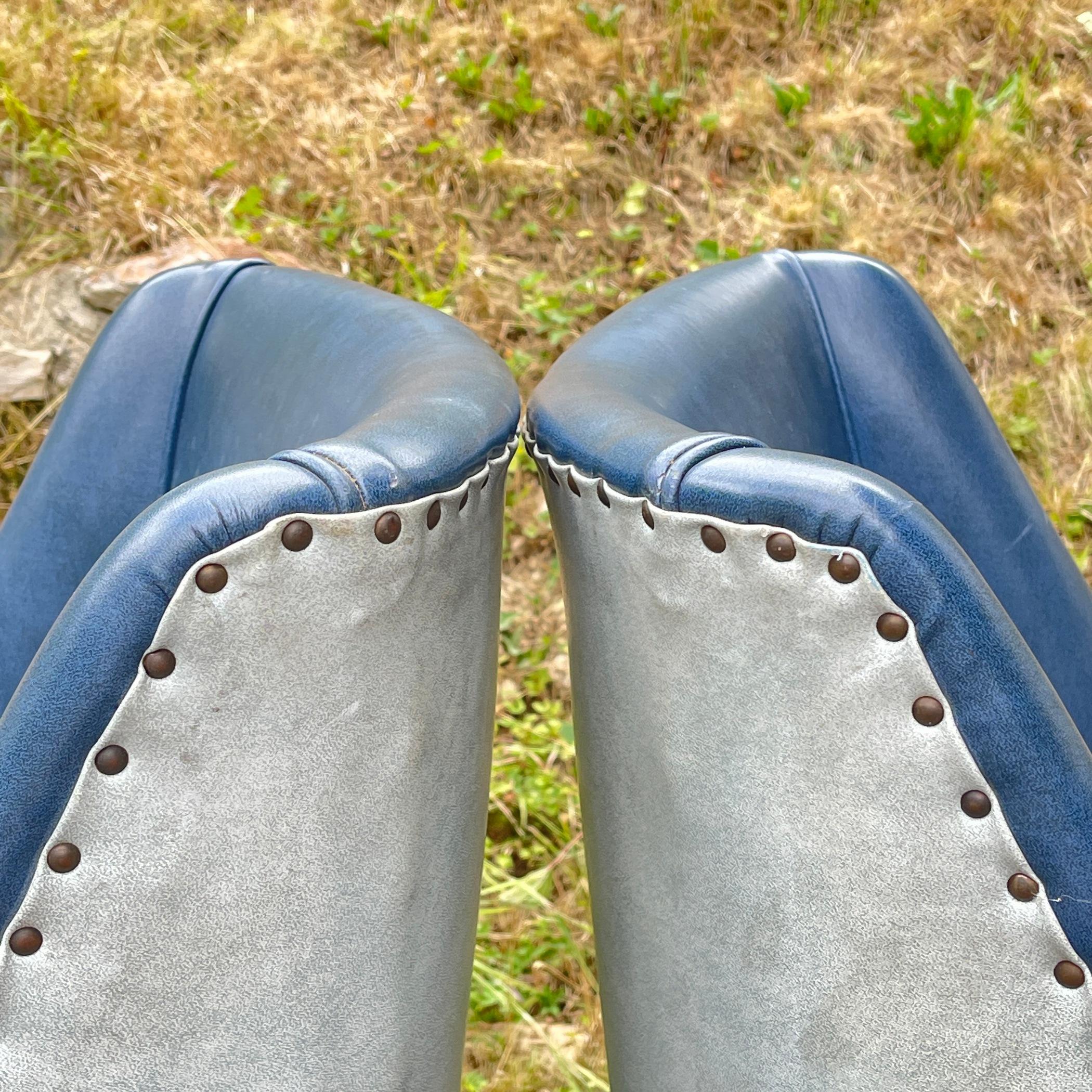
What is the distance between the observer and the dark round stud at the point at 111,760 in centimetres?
61

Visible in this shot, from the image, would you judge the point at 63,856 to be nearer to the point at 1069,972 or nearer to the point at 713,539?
the point at 713,539

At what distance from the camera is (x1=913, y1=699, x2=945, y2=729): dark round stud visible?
0.61 m

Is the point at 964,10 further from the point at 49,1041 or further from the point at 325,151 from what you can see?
the point at 49,1041

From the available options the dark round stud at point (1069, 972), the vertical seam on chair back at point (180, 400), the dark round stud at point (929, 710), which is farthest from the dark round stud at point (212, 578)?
the vertical seam on chair back at point (180, 400)

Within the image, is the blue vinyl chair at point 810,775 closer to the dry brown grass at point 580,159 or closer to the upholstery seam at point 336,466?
the upholstery seam at point 336,466

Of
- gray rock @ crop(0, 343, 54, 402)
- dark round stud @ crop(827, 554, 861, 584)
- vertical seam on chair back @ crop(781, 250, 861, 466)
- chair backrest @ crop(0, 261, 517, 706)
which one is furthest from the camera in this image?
gray rock @ crop(0, 343, 54, 402)

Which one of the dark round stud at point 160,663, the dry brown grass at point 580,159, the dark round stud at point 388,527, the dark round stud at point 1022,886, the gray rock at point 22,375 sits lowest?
the gray rock at point 22,375

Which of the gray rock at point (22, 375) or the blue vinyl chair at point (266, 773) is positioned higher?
the blue vinyl chair at point (266, 773)

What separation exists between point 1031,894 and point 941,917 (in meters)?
0.05

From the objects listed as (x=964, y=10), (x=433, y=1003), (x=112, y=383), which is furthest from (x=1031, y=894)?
(x=964, y=10)

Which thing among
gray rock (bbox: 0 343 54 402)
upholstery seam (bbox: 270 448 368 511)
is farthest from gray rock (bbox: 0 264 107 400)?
upholstery seam (bbox: 270 448 368 511)

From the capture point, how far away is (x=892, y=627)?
1.98ft

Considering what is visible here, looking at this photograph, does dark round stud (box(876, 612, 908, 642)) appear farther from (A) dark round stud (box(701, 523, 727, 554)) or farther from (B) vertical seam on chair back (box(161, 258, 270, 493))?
(B) vertical seam on chair back (box(161, 258, 270, 493))

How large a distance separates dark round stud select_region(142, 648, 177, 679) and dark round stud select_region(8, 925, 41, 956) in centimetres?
15
